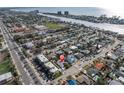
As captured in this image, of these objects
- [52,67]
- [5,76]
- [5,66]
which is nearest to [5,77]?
[5,76]

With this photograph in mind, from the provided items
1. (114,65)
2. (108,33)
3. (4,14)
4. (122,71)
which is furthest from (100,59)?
(4,14)

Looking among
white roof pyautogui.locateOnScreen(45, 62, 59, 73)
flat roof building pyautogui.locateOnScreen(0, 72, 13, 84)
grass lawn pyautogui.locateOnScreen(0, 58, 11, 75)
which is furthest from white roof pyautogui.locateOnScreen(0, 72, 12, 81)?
white roof pyautogui.locateOnScreen(45, 62, 59, 73)

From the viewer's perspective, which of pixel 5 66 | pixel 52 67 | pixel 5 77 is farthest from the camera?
pixel 52 67

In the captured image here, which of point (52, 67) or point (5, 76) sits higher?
point (5, 76)

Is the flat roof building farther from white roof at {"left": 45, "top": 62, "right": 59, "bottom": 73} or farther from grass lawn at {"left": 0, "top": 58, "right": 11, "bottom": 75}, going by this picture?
white roof at {"left": 45, "top": 62, "right": 59, "bottom": 73}

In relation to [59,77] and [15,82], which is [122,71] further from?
[15,82]

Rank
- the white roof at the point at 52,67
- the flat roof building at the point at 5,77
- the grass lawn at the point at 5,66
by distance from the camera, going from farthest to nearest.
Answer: the white roof at the point at 52,67, the grass lawn at the point at 5,66, the flat roof building at the point at 5,77

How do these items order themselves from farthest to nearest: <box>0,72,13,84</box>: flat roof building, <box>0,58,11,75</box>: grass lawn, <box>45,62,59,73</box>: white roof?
<box>45,62,59,73</box>: white roof, <box>0,58,11,75</box>: grass lawn, <box>0,72,13,84</box>: flat roof building

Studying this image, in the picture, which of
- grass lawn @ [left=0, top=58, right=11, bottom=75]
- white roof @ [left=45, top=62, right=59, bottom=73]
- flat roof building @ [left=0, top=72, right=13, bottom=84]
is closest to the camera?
flat roof building @ [left=0, top=72, right=13, bottom=84]

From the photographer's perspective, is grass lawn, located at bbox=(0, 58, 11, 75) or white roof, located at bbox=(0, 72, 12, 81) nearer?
white roof, located at bbox=(0, 72, 12, 81)

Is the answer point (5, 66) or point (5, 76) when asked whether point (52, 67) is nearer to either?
point (5, 76)

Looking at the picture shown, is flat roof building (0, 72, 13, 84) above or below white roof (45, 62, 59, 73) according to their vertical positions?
above

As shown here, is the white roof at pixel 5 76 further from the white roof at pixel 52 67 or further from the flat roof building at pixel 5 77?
the white roof at pixel 52 67

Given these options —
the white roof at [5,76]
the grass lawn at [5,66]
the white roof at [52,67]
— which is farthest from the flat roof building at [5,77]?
the white roof at [52,67]
